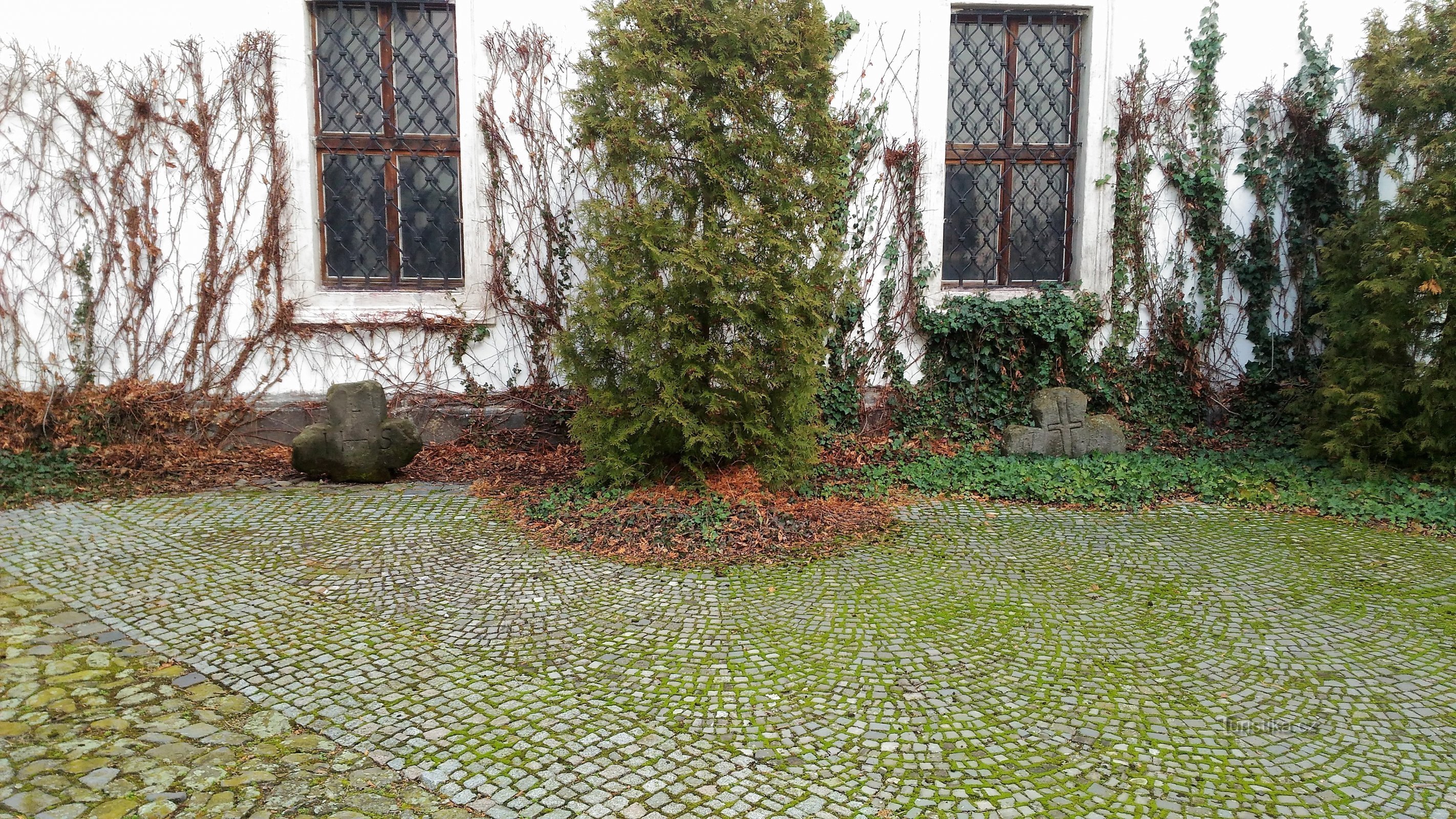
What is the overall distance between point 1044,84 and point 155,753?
7.95 metres

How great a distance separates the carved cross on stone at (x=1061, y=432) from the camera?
7.43m

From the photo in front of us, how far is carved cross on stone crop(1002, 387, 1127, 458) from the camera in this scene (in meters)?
7.43

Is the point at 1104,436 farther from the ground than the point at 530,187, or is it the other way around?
the point at 530,187

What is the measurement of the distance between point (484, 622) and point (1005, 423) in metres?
5.22

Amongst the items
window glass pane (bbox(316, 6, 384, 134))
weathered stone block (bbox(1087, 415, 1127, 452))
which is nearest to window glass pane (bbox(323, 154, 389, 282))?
window glass pane (bbox(316, 6, 384, 134))

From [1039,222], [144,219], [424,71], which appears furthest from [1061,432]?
[144,219]

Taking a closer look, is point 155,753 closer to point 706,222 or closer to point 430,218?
point 706,222

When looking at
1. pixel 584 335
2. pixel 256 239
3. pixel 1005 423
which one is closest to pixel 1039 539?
pixel 1005 423

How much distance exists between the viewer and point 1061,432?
7.45 metres

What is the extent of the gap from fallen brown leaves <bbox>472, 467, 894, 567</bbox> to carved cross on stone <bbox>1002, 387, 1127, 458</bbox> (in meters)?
1.85

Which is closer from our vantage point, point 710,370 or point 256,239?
point 710,370

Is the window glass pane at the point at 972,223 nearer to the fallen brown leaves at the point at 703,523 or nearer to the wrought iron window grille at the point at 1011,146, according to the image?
the wrought iron window grille at the point at 1011,146

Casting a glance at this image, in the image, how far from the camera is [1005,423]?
7.95 meters

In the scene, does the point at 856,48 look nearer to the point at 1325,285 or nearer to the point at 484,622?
the point at 1325,285
